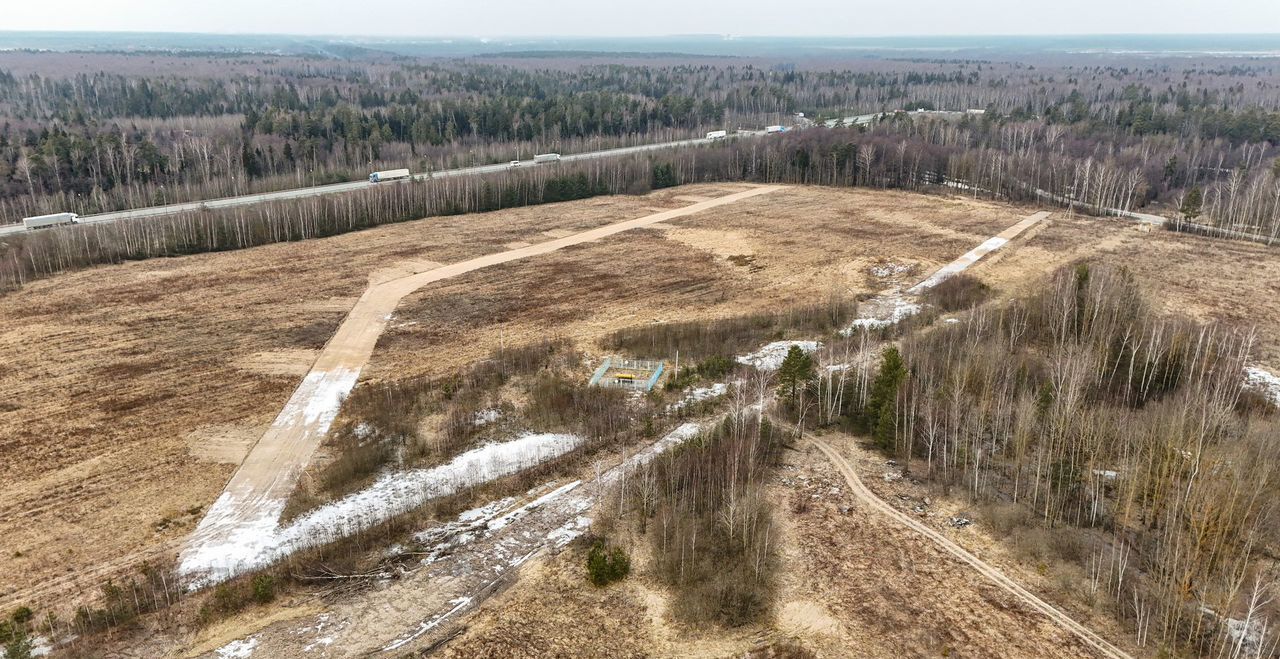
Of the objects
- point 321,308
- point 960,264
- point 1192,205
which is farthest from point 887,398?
point 1192,205

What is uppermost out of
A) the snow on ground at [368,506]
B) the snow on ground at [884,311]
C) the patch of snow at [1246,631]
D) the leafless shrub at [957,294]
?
the leafless shrub at [957,294]

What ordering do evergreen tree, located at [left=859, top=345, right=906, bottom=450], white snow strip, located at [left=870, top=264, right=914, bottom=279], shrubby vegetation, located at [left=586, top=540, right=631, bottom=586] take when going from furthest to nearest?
white snow strip, located at [left=870, top=264, right=914, bottom=279] < evergreen tree, located at [left=859, top=345, right=906, bottom=450] < shrubby vegetation, located at [left=586, top=540, right=631, bottom=586]

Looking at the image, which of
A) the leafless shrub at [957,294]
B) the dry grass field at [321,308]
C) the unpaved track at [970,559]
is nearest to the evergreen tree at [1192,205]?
the dry grass field at [321,308]

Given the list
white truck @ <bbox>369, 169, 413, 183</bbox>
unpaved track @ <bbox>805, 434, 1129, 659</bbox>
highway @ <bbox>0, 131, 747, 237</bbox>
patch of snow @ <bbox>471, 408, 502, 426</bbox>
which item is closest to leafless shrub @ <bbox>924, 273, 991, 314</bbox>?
unpaved track @ <bbox>805, 434, 1129, 659</bbox>

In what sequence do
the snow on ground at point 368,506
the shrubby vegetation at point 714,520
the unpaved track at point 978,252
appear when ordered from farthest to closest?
the unpaved track at point 978,252 → the snow on ground at point 368,506 → the shrubby vegetation at point 714,520

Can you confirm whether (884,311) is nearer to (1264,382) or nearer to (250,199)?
(1264,382)

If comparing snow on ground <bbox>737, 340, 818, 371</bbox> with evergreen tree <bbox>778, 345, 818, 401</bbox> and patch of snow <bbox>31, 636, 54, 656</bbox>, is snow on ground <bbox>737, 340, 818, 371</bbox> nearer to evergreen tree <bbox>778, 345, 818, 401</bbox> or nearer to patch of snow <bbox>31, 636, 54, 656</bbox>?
evergreen tree <bbox>778, 345, 818, 401</bbox>

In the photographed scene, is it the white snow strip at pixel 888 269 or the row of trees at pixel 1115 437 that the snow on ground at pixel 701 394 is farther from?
the white snow strip at pixel 888 269
